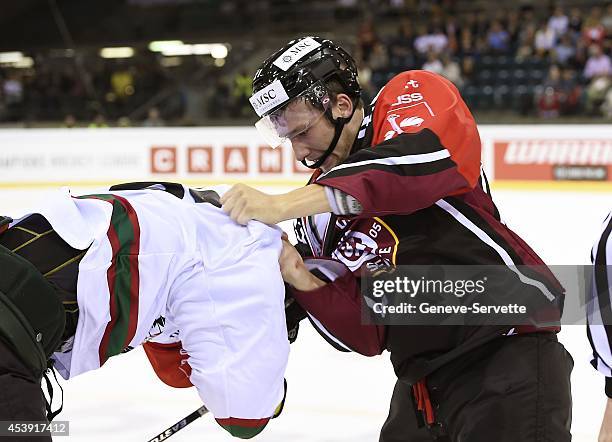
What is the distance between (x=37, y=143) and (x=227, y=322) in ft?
29.0

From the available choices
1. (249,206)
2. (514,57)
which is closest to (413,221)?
(249,206)

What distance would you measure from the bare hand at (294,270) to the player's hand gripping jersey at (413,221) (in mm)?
33

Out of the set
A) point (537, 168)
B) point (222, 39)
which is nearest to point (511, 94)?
point (537, 168)

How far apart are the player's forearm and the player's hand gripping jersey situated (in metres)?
0.03

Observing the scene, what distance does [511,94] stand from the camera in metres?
10.9

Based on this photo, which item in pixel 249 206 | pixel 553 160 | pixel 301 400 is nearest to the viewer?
pixel 249 206

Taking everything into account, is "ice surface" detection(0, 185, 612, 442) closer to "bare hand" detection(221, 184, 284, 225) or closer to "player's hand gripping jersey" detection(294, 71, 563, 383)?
"player's hand gripping jersey" detection(294, 71, 563, 383)

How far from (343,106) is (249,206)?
0.46 meters

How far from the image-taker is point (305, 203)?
1.62m

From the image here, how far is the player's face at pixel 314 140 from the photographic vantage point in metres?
1.87

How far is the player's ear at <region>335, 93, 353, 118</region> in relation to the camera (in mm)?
1889

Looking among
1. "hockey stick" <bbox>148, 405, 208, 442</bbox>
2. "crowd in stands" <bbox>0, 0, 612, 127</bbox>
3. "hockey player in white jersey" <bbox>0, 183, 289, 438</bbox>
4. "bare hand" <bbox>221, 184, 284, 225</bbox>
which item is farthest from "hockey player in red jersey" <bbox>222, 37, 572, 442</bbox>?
"crowd in stands" <bbox>0, 0, 612, 127</bbox>

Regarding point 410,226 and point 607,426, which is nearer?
point 607,426

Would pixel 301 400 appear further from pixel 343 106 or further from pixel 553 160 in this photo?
pixel 553 160
